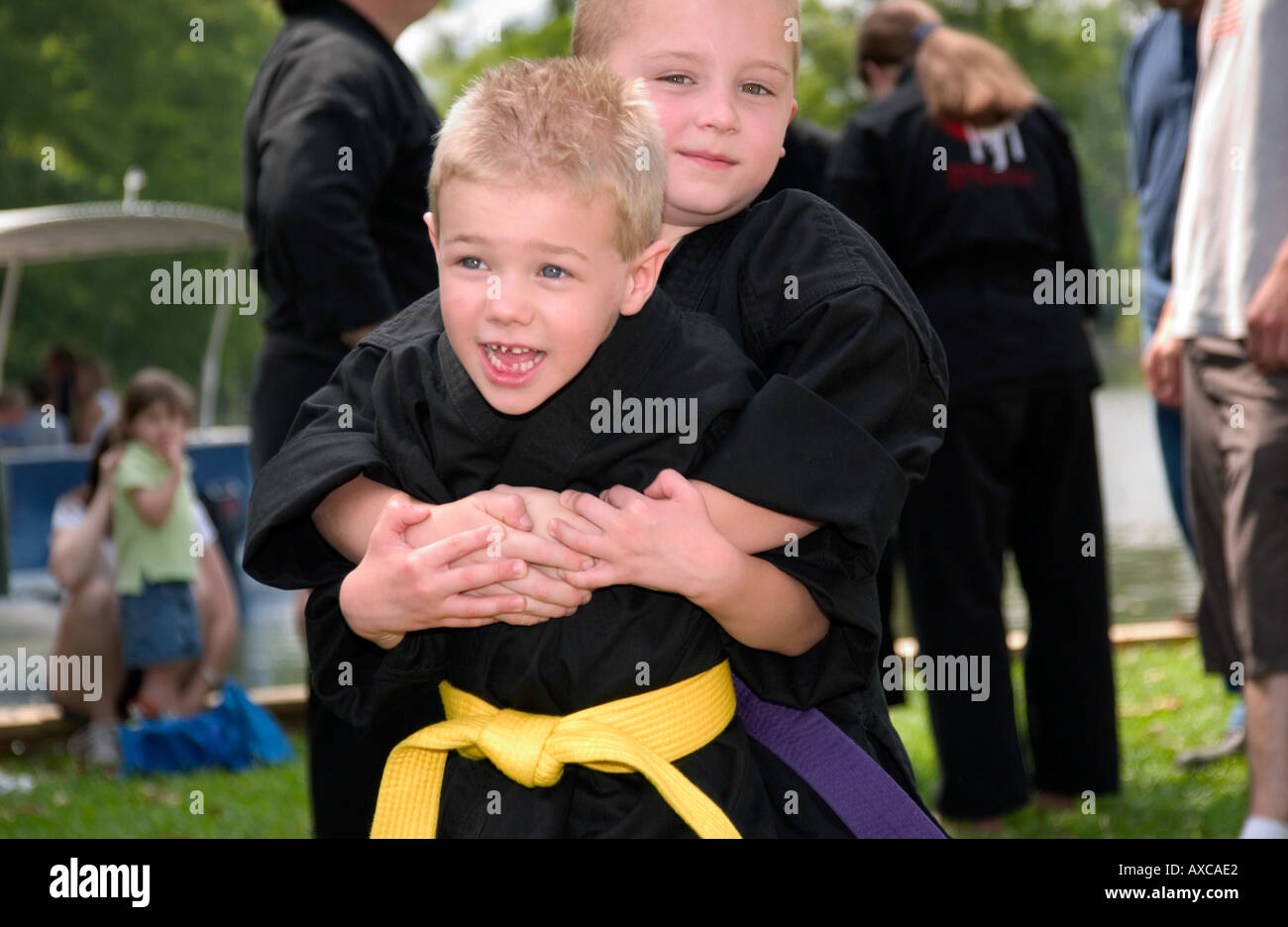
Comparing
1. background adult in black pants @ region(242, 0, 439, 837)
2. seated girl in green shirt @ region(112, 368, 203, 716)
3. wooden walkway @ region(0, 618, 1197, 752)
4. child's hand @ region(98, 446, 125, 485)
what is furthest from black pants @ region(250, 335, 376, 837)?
child's hand @ region(98, 446, 125, 485)

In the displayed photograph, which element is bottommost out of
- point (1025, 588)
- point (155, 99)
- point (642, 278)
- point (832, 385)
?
point (1025, 588)

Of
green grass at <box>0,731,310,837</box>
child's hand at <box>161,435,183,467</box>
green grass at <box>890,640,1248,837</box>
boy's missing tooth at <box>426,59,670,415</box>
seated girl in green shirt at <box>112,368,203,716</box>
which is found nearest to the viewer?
boy's missing tooth at <box>426,59,670,415</box>

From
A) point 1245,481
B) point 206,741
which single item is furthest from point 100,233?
point 1245,481

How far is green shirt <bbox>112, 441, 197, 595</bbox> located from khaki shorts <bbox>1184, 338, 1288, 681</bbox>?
4.40 metres

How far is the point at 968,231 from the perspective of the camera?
4668mm

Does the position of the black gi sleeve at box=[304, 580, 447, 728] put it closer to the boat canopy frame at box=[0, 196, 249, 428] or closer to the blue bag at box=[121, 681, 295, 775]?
the blue bag at box=[121, 681, 295, 775]

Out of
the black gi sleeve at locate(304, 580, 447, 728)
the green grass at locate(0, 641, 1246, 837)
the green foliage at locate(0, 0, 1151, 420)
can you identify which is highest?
the green foliage at locate(0, 0, 1151, 420)

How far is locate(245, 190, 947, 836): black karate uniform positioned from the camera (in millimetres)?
1725

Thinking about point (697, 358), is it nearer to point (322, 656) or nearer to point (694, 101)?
point (694, 101)

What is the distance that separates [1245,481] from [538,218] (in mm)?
2422

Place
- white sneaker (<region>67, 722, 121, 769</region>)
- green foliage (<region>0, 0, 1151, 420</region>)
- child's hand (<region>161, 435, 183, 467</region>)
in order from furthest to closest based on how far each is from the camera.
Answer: green foliage (<region>0, 0, 1151, 420</region>)
child's hand (<region>161, 435, 183, 467</region>)
white sneaker (<region>67, 722, 121, 769</region>)

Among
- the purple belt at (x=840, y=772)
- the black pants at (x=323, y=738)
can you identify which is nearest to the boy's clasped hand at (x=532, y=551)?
the purple belt at (x=840, y=772)

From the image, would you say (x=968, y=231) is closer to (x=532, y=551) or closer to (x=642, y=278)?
(x=642, y=278)

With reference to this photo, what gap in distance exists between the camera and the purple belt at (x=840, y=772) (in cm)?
180
